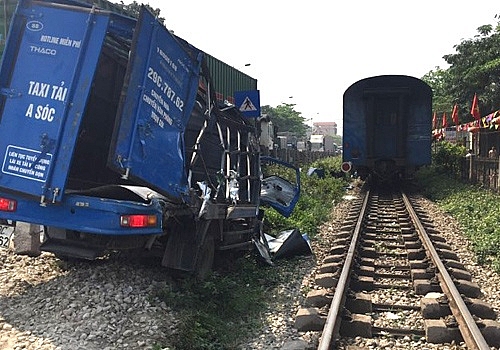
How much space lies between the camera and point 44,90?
15.9 ft

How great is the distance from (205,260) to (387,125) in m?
13.2

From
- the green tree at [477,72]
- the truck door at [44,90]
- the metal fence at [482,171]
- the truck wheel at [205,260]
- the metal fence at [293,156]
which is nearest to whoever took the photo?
the truck door at [44,90]

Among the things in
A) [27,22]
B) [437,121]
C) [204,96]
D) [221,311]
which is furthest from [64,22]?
[437,121]

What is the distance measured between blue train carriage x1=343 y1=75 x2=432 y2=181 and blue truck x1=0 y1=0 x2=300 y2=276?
1256cm

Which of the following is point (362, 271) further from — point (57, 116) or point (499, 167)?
point (499, 167)

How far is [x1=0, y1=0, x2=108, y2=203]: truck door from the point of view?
4.70 meters

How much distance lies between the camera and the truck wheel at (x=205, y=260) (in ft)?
19.5

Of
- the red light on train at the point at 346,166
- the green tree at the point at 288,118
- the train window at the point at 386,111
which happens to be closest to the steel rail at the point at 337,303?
the red light on train at the point at 346,166

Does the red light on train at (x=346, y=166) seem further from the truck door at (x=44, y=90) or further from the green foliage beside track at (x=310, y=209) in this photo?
the truck door at (x=44, y=90)

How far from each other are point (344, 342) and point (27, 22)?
4.05m

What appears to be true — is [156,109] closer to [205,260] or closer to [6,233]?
[6,233]

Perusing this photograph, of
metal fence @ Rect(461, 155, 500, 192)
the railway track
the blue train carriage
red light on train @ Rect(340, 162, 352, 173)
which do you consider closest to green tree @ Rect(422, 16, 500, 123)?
metal fence @ Rect(461, 155, 500, 192)

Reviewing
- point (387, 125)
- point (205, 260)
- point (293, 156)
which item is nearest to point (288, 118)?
point (293, 156)

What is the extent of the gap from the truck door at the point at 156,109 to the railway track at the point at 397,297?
6.22 ft
